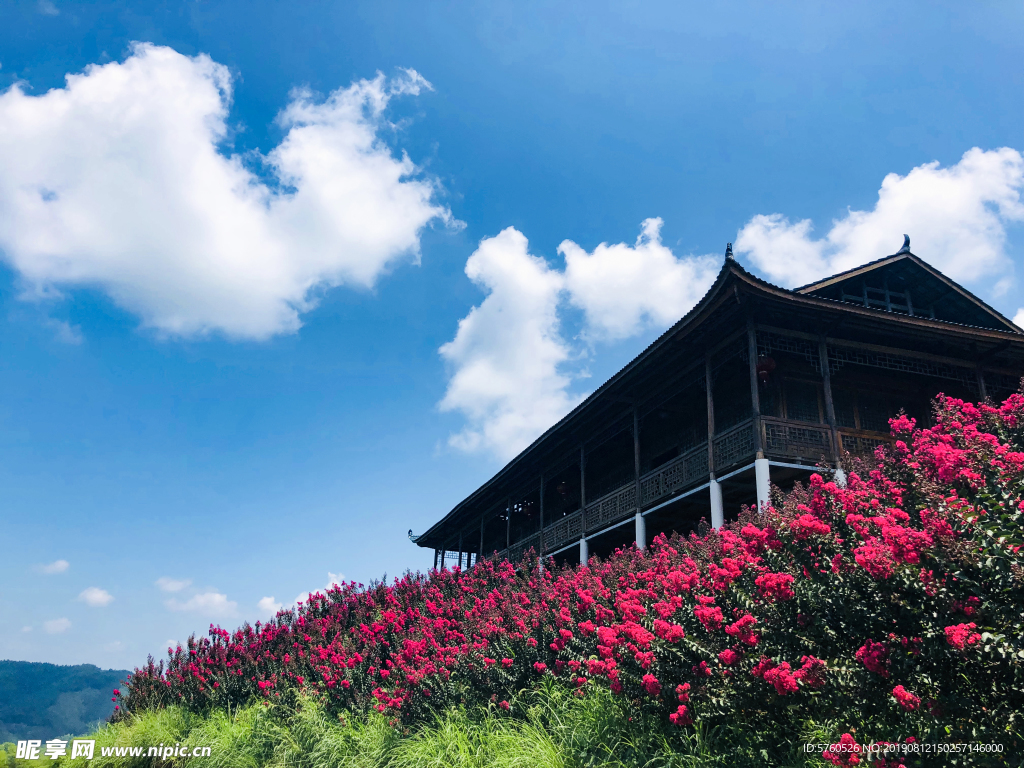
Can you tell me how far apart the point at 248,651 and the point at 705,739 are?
10658mm

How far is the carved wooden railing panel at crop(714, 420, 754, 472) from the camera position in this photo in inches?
482

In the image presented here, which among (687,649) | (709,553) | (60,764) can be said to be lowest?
(60,764)

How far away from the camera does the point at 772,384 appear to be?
14.2 meters

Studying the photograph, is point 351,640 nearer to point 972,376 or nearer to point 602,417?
point 602,417

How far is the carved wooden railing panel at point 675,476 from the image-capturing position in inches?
531

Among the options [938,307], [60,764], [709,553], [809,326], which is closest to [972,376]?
[938,307]

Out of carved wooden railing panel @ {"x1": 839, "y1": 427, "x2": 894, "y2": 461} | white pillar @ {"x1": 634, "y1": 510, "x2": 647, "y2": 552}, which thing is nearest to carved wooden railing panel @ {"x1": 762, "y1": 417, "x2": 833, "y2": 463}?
carved wooden railing panel @ {"x1": 839, "y1": 427, "x2": 894, "y2": 461}

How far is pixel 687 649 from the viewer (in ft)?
16.4

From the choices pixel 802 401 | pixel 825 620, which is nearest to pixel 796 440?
pixel 802 401

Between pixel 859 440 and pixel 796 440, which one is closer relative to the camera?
pixel 796 440

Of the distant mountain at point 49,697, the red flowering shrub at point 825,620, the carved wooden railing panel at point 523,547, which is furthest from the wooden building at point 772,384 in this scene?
the distant mountain at point 49,697

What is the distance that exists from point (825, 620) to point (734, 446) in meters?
8.62

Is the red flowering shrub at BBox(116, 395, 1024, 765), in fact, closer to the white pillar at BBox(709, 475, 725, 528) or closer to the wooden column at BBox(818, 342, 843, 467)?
the white pillar at BBox(709, 475, 725, 528)

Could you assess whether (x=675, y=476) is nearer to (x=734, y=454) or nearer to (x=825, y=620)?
(x=734, y=454)
